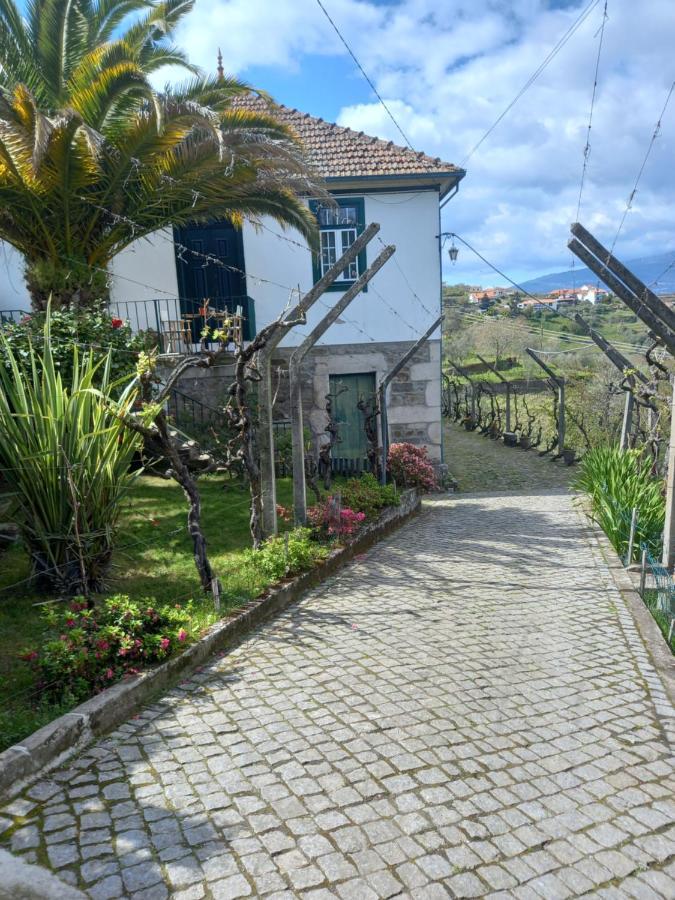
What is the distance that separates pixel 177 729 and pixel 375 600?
9.50ft

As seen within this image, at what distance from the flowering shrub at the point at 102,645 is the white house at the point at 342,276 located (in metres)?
8.17

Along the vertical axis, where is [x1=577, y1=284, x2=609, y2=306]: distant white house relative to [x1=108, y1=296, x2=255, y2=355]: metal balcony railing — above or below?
above

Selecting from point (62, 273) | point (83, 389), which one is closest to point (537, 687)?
point (83, 389)

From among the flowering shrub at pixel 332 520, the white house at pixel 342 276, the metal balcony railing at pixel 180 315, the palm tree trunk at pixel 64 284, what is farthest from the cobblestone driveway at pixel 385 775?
the white house at pixel 342 276

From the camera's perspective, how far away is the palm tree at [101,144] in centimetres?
754

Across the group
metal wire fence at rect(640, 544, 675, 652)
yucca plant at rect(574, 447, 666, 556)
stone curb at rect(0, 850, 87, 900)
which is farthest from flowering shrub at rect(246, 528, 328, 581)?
yucca plant at rect(574, 447, 666, 556)

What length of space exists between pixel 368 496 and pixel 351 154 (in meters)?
7.66

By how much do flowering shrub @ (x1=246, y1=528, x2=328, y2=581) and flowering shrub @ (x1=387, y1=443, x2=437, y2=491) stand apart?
524 centimetres

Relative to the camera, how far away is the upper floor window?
12859 mm

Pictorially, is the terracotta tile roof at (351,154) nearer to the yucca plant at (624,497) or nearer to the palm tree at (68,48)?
the palm tree at (68,48)

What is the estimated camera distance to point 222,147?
732cm

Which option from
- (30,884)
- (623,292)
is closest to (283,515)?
(623,292)

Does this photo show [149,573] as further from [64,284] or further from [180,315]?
[180,315]

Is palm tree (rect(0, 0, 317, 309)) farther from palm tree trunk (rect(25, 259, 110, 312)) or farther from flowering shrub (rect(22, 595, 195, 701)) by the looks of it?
flowering shrub (rect(22, 595, 195, 701))
